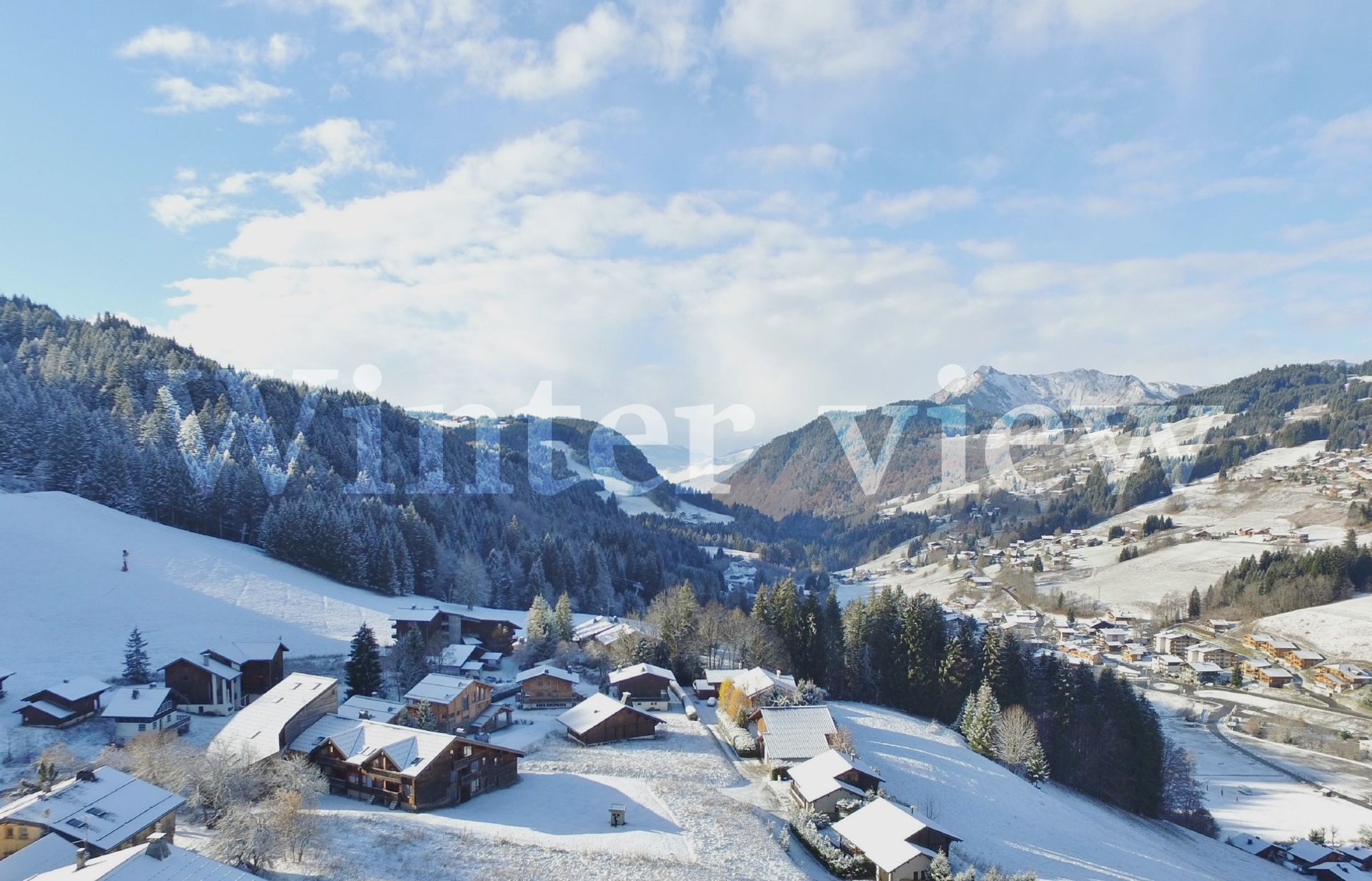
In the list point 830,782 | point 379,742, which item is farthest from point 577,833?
point 830,782

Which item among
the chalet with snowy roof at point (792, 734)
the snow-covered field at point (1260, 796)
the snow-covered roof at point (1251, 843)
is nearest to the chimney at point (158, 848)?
the chalet with snowy roof at point (792, 734)

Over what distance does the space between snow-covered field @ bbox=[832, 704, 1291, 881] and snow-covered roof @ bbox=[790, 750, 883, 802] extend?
3.41 m

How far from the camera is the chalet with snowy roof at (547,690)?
4716cm

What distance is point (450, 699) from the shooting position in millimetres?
39062

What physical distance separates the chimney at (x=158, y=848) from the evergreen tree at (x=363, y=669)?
26405 millimetres

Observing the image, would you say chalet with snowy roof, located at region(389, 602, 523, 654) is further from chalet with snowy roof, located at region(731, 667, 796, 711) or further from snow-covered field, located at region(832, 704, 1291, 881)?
snow-covered field, located at region(832, 704, 1291, 881)

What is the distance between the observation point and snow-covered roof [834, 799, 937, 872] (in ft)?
84.0

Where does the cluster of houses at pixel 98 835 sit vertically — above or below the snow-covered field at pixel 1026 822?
above

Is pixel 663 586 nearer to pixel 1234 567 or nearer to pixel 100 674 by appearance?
pixel 100 674

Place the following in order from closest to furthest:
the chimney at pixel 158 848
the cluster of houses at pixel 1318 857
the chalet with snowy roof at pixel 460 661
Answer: the chimney at pixel 158 848 < the cluster of houses at pixel 1318 857 < the chalet with snowy roof at pixel 460 661

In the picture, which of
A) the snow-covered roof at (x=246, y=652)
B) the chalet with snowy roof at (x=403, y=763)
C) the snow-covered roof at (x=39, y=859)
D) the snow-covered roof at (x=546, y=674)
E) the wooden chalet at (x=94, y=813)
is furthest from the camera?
the snow-covered roof at (x=546, y=674)

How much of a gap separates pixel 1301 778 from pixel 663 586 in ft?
216

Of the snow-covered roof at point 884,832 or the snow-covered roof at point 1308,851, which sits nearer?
the snow-covered roof at point 884,832

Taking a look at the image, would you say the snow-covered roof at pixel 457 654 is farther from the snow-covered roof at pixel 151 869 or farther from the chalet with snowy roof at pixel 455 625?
the snow-covered roof at pixel 151 869
